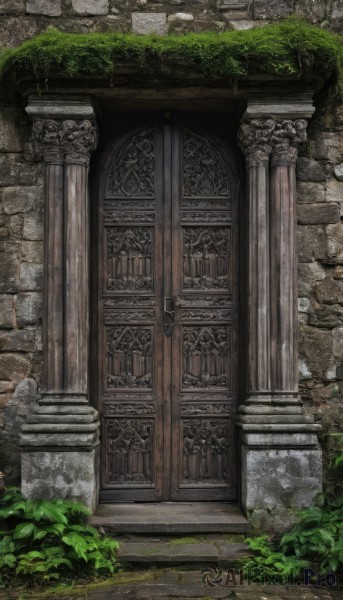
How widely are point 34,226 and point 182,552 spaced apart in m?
2.65

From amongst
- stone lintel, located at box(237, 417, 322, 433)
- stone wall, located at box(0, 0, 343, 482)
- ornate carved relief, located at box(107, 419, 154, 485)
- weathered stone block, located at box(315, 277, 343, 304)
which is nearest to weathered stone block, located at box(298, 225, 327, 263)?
stone wall, located at box(0, 0, 343, 482)

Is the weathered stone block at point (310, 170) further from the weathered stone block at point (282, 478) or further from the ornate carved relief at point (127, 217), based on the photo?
the weathered stone block at point (282, 478)

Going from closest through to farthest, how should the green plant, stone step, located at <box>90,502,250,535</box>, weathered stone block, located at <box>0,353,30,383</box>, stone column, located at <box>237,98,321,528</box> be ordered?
1. the green plant
2. stone step, located at <box>90,502,250,535</box>
3. stone column, located at <box>237,98,321,528</box>
4. weathered stone block, located at <box>0,353,30,383</box>

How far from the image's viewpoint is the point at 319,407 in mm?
5570

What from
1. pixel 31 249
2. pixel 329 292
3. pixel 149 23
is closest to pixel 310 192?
pixel 329 292

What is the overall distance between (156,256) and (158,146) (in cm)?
90

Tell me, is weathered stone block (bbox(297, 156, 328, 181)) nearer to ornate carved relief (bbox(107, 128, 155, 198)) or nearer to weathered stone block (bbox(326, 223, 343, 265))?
weathered stone block (bbox(326, 223, 343, 265))

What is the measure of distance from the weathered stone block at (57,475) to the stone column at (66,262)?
105 mm

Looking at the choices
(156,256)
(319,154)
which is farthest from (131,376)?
(319,154)

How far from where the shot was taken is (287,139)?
5.38m

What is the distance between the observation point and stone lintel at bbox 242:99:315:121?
534cm

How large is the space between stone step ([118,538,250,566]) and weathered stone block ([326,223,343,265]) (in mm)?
2254

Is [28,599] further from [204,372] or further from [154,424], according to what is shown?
[204,372]

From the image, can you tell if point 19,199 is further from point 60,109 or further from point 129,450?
point 129,450
